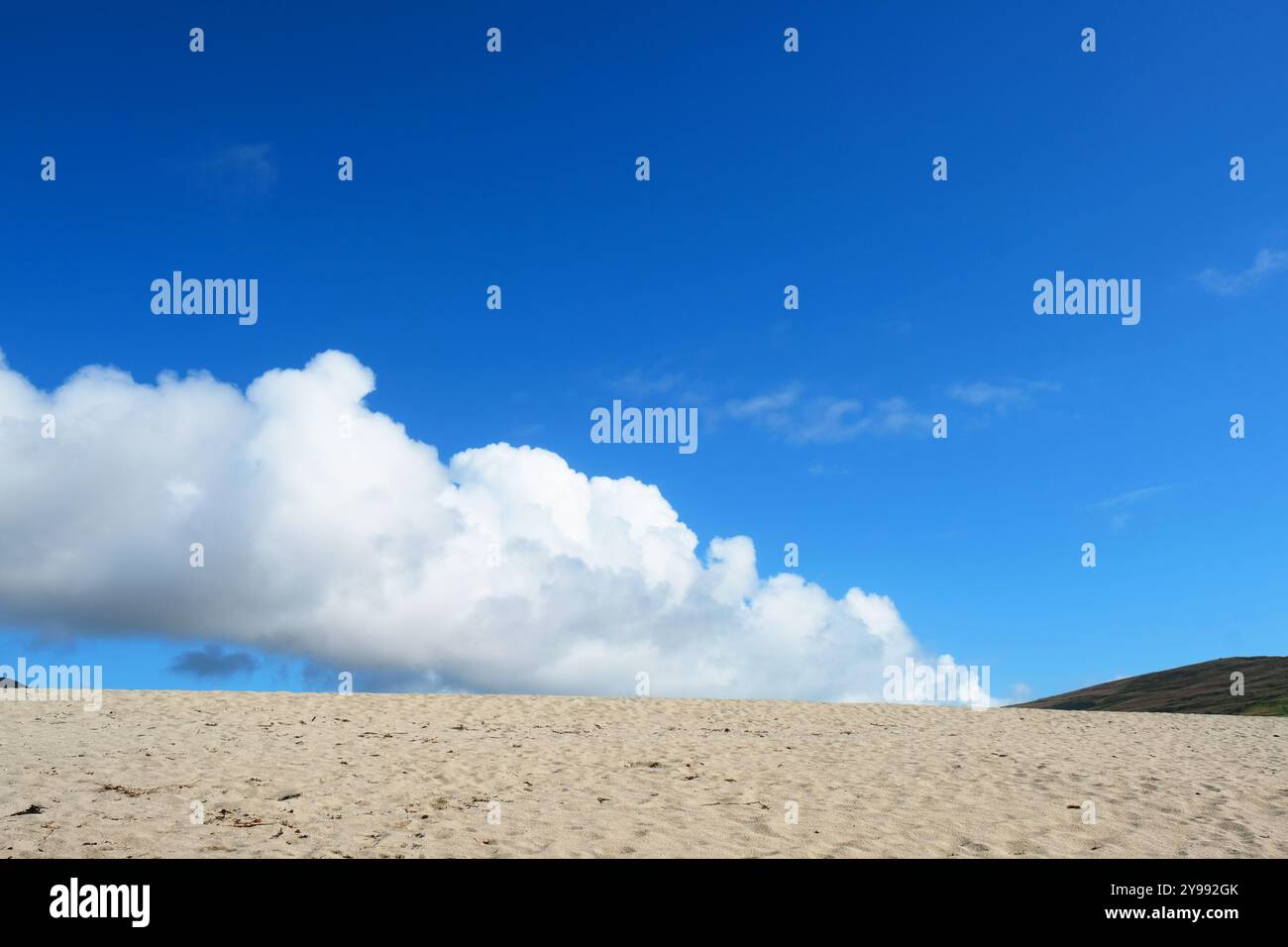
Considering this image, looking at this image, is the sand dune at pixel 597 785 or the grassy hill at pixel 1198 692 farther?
the grassy hill at pixel 1198 692

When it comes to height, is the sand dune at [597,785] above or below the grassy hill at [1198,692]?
above

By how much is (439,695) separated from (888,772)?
57.0 ft

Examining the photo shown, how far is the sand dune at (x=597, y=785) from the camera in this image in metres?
12.5

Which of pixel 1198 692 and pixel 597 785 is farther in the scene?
pixel 1198 692

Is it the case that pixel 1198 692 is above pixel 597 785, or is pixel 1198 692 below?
below

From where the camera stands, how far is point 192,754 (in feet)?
61.0

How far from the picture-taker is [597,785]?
16.5 meters

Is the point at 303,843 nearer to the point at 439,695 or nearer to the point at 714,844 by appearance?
the point at 714,844

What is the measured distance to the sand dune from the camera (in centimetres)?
1249

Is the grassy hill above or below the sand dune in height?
below

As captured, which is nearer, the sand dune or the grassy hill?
the sand dune
